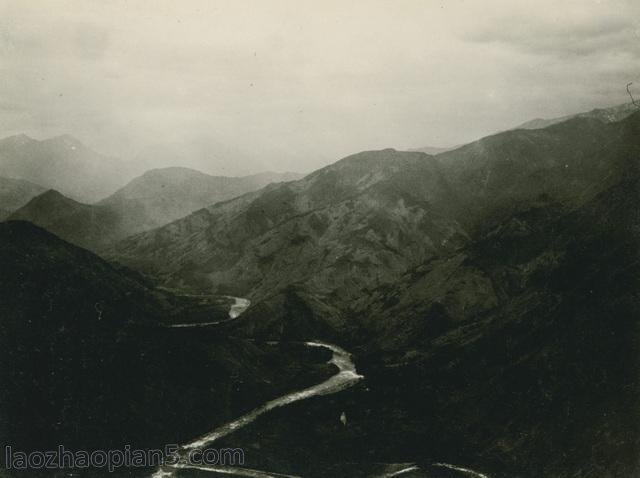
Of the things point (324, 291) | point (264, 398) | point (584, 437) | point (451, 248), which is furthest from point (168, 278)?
point (584, 437)

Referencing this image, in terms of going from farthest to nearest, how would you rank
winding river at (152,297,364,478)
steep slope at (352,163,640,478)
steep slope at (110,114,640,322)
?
steep slope at (110,114,640,322), winding river at (152,297,364,478), steep slope at (352,163,640,478)

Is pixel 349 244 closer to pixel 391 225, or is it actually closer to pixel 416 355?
pixel 391 225

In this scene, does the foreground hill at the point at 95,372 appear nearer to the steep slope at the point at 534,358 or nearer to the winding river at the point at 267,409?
the winding river at the point at 267,409

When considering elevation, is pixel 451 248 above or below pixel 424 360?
above

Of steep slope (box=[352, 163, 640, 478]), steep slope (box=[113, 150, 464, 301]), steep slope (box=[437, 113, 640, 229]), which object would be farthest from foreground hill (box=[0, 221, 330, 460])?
steep slope (box=[437, 113, 640, 229])

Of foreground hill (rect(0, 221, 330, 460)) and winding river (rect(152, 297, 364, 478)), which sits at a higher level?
foreground hill (rect(0, 221, 330, 460))

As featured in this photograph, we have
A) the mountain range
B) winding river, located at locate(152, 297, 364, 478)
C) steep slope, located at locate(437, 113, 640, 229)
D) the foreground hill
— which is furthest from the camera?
steep slope, located at locate(437, 113, 640, 229)

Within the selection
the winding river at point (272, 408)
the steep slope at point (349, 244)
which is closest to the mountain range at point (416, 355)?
the winding river at point (272, 408)

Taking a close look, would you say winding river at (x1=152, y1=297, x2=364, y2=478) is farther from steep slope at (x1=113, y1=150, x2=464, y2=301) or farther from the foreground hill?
steep slope at (x1=113, y1=150, x2=464, y2=301)

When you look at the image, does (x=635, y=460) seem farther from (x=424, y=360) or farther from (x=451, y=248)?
(x=451, y=248)
